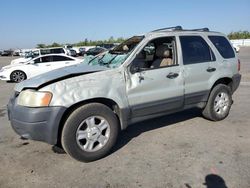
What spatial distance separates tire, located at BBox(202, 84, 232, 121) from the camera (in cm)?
542

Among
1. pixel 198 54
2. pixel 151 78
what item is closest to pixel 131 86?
pixel 151 78

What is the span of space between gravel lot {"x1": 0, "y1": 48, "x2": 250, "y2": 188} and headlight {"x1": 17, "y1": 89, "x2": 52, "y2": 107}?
909 mm

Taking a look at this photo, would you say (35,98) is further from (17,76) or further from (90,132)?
(17,76)

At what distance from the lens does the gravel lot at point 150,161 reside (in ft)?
11.2

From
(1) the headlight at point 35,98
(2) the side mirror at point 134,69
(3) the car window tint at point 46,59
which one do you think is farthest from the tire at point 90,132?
(3) the car window tint at point 46,59

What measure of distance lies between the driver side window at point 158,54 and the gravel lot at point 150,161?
1271 mm

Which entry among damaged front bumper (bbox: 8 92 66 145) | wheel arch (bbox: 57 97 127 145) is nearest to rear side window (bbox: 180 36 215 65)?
wheel arch (bbox: 57 97 127 145)

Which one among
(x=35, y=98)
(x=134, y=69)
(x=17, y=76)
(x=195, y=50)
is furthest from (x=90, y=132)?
(x=17, y=76)

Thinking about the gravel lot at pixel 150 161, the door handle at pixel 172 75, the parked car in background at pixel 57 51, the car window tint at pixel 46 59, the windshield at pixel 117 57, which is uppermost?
the windshield at pixel 117 57

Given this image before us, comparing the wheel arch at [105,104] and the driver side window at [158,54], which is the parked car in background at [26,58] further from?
the wheel arch at [105,104]

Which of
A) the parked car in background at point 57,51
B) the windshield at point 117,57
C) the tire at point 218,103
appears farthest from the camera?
the parked car in background at point 57,51

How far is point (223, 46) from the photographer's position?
5.66m

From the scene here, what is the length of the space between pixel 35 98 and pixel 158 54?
8.20 ft

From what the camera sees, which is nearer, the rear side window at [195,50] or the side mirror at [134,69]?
the side mirror at [134,69]
